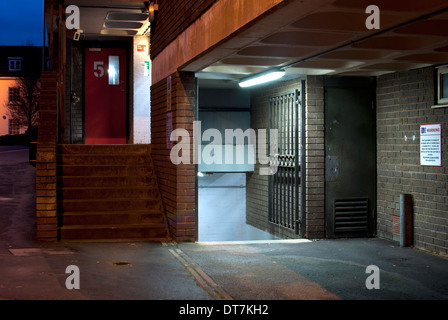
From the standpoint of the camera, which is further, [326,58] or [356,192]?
[356,192]

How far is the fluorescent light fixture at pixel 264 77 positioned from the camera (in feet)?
29.9

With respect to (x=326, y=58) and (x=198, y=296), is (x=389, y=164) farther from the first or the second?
(x=198, y=296)

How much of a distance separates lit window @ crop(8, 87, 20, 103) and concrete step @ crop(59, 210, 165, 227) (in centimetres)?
4484

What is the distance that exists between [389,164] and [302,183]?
1588 millimetres

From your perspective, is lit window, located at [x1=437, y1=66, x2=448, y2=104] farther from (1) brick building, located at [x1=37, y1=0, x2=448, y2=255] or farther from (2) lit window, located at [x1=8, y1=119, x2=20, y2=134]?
(2) lit window, located at [x1=8, y1=119, x2=20, y2=134]

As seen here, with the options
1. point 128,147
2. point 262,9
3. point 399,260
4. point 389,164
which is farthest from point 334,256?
point 128,147

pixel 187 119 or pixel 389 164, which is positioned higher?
pixel 187 119

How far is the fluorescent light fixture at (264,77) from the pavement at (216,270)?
2.85 meters

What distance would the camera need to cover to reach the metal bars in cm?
1046

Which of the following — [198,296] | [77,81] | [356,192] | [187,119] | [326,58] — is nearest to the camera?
[198,296]

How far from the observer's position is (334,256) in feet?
27.9

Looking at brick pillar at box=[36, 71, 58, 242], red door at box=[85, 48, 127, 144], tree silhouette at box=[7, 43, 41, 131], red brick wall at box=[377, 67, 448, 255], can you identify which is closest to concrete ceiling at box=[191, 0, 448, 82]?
red brick wall at box=[377, 67, 448, 255]

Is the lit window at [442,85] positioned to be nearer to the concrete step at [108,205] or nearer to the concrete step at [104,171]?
the concrete step at [108,205]

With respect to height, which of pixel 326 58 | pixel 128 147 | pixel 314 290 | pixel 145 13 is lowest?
pixel 314 290
